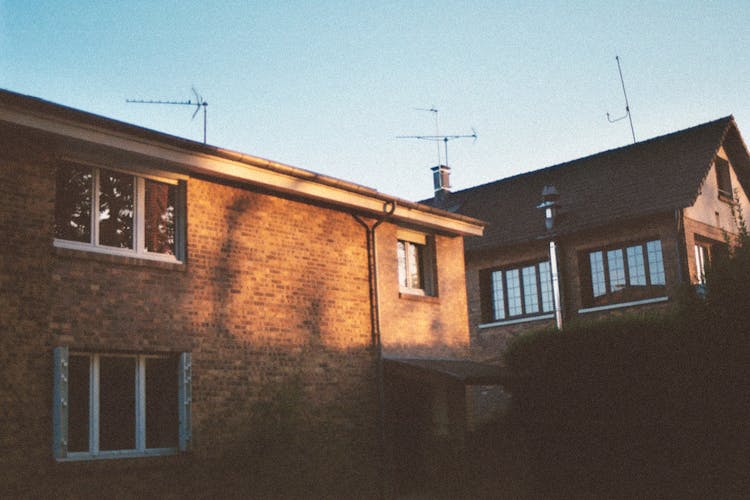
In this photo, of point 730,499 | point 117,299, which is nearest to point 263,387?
point 117,299

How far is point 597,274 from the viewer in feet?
76.3

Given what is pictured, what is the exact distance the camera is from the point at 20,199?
1088cm

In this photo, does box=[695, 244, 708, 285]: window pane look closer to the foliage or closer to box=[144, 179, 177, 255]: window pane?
the foliage

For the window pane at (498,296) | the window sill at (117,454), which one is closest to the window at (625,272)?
the window pane at (498,296)

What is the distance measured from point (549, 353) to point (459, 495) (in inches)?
→ 134

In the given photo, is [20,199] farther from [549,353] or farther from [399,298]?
[549,353]

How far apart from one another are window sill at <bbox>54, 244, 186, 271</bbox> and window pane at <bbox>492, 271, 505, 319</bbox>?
13.8 m

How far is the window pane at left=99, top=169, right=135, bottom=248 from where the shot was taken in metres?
11.9

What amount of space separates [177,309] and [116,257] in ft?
3.87

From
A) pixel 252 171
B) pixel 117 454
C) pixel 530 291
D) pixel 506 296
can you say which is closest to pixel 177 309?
pixel 117 454

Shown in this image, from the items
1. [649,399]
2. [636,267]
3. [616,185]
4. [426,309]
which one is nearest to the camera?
[649,399]

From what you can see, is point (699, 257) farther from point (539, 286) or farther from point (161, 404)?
point (161, 404)

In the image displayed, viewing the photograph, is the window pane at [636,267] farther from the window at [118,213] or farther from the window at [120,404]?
the window at [120,404]

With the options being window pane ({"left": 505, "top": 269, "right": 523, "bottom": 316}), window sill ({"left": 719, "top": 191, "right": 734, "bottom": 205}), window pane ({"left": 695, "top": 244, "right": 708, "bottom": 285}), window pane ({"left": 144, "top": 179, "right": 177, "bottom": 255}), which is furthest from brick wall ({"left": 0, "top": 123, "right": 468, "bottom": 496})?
window sill ({"left": 719, "top": 191, "right": 734, "bottom": 205})
